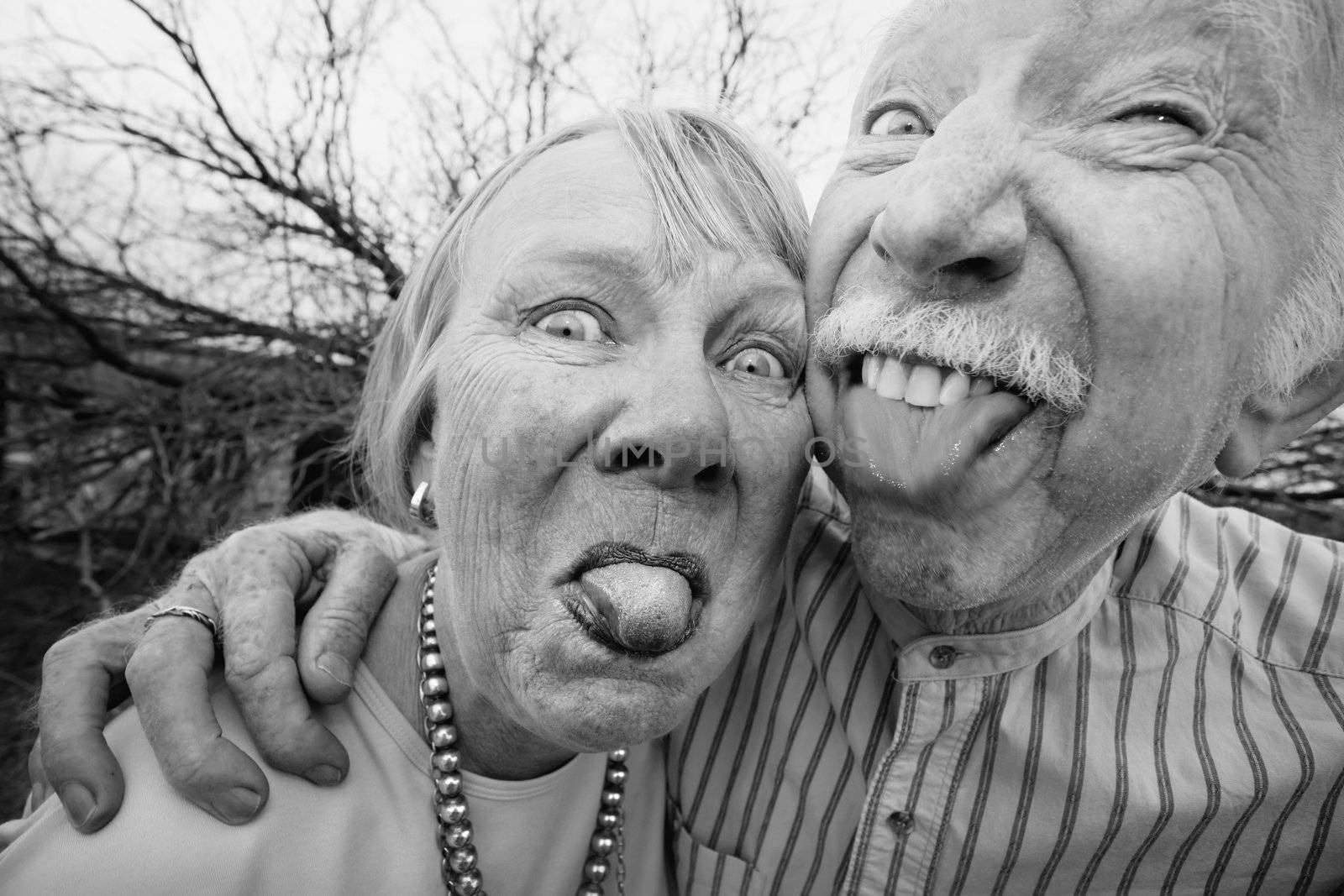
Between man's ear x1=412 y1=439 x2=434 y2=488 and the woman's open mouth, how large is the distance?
47cm

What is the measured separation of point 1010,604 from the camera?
1504 mm

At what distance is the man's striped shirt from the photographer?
152cm

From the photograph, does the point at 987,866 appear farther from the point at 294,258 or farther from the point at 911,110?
the point at 294,258

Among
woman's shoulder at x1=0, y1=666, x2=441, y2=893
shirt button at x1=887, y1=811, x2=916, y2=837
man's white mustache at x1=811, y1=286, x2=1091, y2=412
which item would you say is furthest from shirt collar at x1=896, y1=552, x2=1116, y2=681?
woman's shoulder at x1=0, y1=666, x2=441, y2=893

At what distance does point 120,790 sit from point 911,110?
1582 mm

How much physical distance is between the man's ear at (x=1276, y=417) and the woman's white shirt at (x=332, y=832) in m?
1.24

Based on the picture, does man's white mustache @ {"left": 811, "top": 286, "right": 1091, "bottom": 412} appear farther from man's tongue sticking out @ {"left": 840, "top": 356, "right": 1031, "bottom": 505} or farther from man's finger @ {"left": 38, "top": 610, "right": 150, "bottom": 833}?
man's finger @ {"left": 38, "top": 610, "right": 150, "bottom": 833}

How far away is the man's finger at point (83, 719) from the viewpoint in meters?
1.21

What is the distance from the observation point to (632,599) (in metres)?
1.11

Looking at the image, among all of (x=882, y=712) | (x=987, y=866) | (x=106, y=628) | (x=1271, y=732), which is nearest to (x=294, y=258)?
(x=106, y=628)

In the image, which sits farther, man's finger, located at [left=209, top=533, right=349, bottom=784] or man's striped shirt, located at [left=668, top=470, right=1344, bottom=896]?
man's striped shirt, located at [left=668, top=470, right=1344, bottom=896]

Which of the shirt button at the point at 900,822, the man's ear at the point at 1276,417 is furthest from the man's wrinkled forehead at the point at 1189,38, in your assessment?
the shirt button at the point at 900,822

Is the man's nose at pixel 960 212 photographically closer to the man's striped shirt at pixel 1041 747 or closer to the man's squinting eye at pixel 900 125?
the man's squinting eye at pixel 900 125

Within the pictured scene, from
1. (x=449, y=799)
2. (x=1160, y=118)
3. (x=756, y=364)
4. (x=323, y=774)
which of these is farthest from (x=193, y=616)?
(x=1160, y=118)
